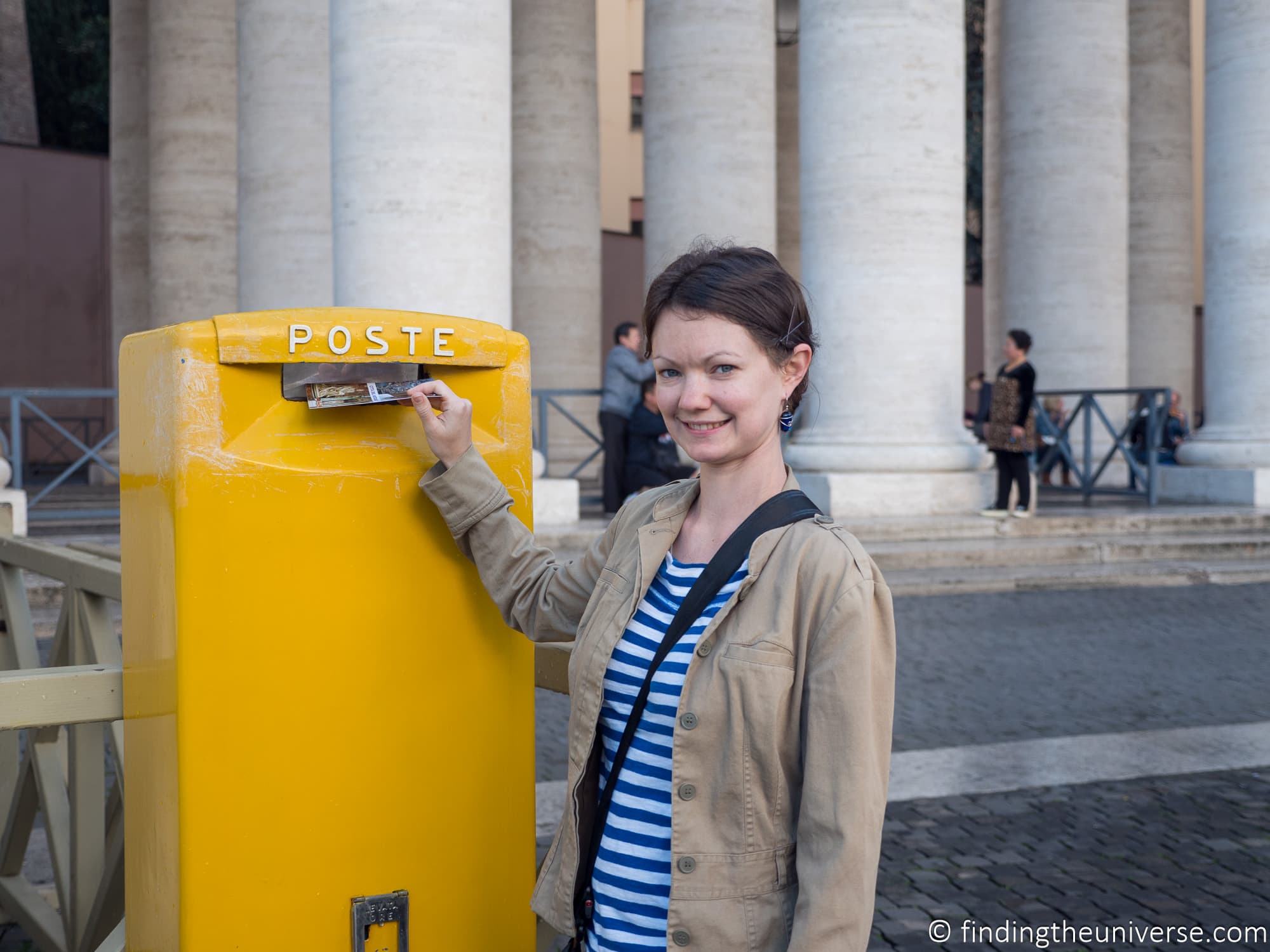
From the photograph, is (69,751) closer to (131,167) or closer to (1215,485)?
(1215,485)

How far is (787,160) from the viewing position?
2633 cm

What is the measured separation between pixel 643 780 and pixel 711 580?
313 mm

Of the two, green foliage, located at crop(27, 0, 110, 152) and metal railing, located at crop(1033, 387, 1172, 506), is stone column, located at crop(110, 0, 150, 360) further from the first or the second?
green foliage, located at crop(27, 0, 110, 152)

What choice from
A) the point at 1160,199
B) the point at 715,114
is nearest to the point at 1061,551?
the point at 715,114

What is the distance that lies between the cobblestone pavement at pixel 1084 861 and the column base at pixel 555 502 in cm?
709

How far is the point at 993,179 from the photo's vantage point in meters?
27.4

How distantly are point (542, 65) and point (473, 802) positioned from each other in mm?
20204

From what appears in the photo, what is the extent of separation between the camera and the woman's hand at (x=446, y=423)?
93.0 inches

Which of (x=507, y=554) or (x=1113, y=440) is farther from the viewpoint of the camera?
(x=1113, y=440)

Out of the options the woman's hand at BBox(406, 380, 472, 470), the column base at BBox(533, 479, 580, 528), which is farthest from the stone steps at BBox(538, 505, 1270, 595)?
the woman's hand at BBox(406, 380, 472, 470)

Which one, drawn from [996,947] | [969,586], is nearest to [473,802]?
[996,947]

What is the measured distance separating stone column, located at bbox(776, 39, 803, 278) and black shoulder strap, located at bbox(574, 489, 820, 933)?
24271mm

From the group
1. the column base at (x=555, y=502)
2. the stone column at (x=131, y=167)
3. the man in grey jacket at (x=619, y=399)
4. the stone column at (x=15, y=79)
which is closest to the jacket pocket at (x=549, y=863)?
the column base at (x=555, y=502)

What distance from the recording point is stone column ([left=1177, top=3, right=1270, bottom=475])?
606 inches
